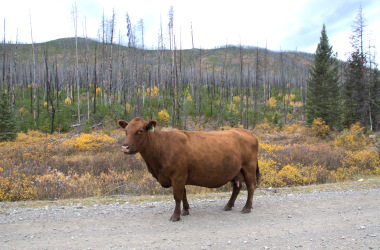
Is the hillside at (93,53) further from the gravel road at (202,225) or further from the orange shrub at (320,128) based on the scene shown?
the gravel road at (202,225)

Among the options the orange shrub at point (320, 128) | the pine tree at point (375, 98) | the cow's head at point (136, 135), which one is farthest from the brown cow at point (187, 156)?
the pine tree at point (375, 98)

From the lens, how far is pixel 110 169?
457 inches

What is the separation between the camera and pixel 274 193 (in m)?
7.14

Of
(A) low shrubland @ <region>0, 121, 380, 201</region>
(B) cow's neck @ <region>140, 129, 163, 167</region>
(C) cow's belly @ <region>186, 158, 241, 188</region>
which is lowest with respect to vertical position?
(A) low shrubland @ <region>0, 121, 380, 201</region>

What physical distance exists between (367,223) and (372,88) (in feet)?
109

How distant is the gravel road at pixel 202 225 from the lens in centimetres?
398

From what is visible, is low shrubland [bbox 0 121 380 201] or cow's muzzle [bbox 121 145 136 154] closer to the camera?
cow's muzzle [bbox 121 145 136 154]

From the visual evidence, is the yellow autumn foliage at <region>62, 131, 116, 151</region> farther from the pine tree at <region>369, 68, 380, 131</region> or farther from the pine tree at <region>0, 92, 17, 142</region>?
the pine tree at <region>369, 68, 380, 131</region>

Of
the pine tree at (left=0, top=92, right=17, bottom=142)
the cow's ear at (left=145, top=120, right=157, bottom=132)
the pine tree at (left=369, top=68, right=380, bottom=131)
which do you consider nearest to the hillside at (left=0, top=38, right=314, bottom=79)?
the pine tree at (left=369, top=68, right=380, bottom=131)

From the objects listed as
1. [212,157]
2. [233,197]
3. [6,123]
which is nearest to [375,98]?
[233,197]

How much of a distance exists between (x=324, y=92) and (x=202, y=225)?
94.3 feet

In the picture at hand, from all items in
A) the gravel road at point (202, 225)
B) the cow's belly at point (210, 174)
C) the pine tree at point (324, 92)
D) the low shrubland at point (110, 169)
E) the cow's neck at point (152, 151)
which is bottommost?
the low shrubland at point (110, 169)

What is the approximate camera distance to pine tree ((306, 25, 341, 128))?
92.9 ft

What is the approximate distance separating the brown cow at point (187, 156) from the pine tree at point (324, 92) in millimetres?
26209
